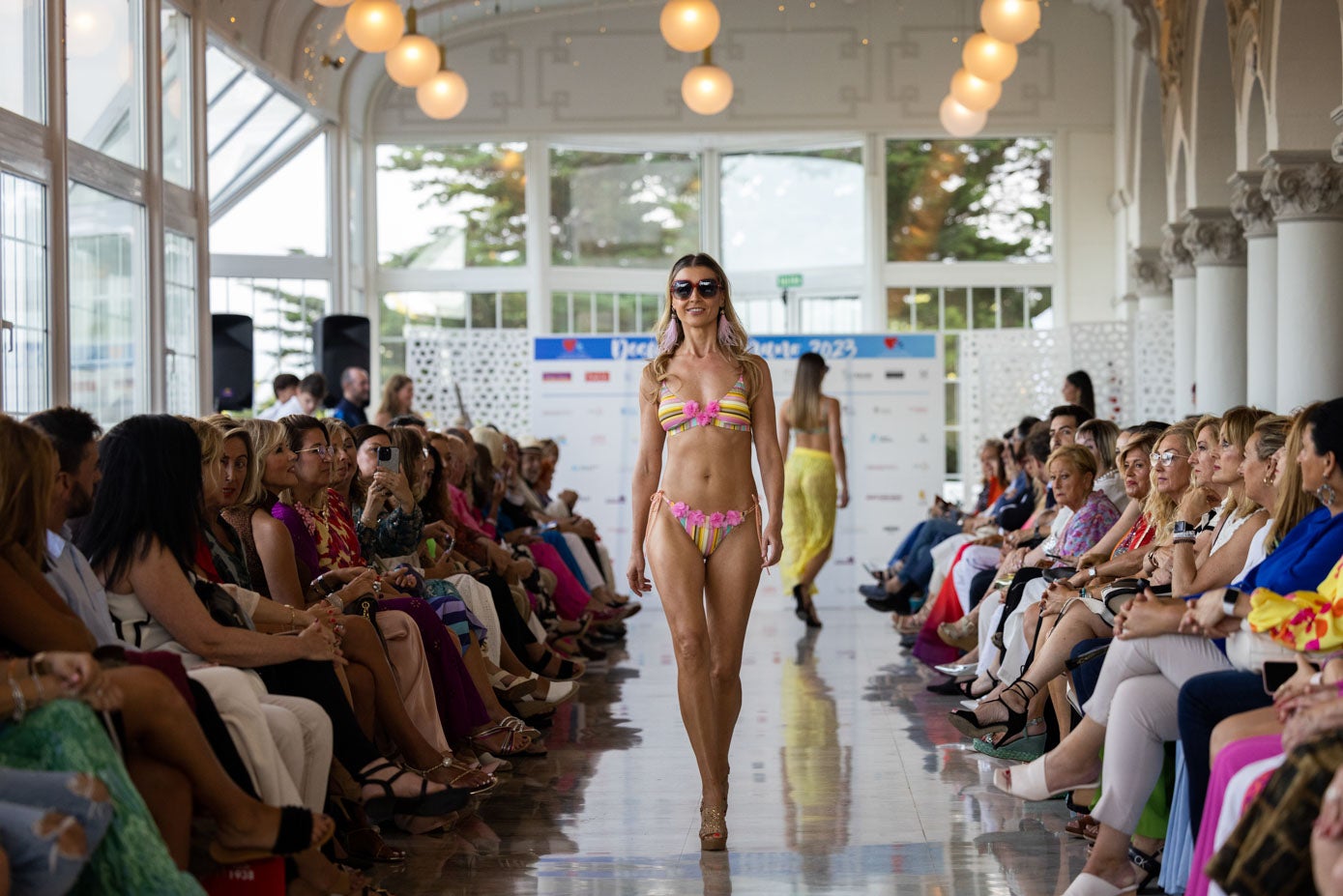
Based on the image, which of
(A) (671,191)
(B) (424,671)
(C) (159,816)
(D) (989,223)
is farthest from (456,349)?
(C) (159,816)

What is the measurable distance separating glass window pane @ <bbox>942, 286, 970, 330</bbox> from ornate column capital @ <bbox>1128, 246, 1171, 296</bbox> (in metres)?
1.89

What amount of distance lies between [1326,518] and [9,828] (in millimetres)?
2758

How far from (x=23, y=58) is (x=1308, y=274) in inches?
250

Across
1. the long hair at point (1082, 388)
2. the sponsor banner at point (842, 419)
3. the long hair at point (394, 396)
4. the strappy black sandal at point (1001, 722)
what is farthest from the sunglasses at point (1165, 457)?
the sponsor banner at point (842, 419)

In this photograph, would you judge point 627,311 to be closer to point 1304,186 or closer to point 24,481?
point 1304,186

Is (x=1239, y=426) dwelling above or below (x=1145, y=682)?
above

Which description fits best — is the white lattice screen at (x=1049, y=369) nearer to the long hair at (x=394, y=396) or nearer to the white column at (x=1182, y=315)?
the white column at (x=1182, y=315)

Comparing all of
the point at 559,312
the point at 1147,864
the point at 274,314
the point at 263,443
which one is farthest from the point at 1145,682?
the point at 559,312

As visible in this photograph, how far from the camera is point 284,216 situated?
14.0 m

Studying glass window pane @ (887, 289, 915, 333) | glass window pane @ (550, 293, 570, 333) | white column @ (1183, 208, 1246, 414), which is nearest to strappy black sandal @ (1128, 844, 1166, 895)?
white column @ (1183, 208, 1246, 414)

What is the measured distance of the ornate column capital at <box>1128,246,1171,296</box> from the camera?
43.2ft

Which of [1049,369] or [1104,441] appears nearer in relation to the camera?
[1104,441]

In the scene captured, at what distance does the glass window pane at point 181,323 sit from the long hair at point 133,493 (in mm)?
6146

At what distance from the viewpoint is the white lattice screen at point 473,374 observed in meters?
12.2
